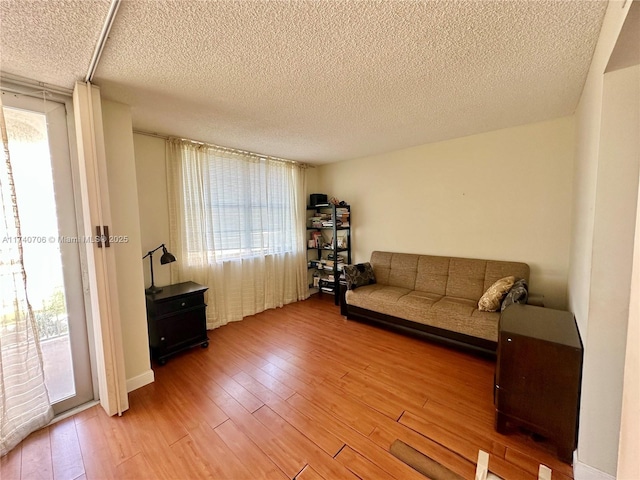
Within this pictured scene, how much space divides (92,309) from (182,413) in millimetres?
981

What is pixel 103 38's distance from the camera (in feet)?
4.03

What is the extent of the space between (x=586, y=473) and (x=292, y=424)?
1573 mm

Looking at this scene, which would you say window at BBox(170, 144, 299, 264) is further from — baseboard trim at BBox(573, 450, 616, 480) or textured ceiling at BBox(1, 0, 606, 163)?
baseboard trim at BBox(573, 450, 616, 480)

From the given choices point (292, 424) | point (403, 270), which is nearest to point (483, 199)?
point (403, 270)

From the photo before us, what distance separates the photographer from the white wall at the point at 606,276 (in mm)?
1145

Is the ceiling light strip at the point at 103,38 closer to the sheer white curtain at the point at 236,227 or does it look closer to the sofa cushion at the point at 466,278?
the sheer white curtain at the point at 236,227

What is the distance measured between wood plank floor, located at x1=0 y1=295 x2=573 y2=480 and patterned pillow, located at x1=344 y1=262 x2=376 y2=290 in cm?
96

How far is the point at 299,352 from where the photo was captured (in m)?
2.58

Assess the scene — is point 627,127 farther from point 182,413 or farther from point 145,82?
point 182,413

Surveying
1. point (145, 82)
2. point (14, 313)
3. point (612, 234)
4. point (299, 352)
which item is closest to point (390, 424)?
point (299, 352)

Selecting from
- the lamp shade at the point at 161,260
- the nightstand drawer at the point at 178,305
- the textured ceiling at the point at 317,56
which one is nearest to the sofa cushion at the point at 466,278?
the textured ceiling at the point at 317,56

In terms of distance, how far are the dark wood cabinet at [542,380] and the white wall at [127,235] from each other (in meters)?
2.65

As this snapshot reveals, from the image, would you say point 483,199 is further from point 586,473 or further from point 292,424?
point 292,424

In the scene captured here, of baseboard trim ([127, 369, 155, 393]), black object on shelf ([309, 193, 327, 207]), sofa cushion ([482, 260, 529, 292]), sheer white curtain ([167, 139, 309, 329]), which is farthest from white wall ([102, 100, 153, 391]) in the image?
sofa cushion ([482, 260, 529, 292])
